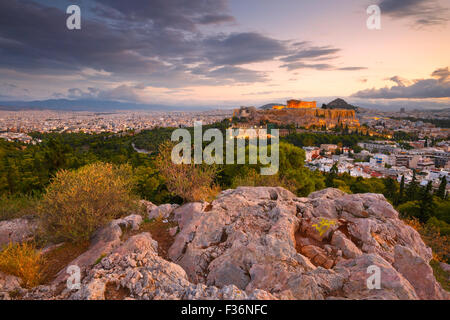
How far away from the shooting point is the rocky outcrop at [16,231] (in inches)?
296

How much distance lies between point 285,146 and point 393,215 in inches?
652

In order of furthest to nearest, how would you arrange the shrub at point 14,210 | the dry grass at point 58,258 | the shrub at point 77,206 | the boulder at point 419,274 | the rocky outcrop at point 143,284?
the shrub at point 14,210 < the shrub at point 77,206 < the dry grass at point 58,258 < the boulder at point 419,274 < the rocky outcrop at point 143,284

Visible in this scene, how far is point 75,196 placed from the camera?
22.9ft

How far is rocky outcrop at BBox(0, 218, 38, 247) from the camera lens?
7.52 metres

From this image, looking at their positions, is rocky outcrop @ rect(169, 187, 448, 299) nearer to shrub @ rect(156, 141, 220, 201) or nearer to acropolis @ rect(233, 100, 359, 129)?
shrub @ rect(156, 141, 220, 201)

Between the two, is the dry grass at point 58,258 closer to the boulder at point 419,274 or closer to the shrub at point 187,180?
the shrub at point 187,180

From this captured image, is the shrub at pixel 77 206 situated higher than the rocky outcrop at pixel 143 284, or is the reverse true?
the shrub at pixel 77 206

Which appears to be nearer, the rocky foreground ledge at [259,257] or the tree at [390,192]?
the rocky foreground ledge at [259,257]

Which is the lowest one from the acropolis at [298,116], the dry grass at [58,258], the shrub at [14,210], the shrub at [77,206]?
the dry grass at [58,258]

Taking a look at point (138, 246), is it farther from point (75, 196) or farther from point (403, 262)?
point (403, 262)

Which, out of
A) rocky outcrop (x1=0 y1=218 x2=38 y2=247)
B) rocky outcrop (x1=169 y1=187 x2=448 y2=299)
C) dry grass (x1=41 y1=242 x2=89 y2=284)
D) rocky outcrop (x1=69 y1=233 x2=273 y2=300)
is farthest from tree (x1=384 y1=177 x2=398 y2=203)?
rocky outcrop (x1=0 y1=218 x2=38 y2=247)

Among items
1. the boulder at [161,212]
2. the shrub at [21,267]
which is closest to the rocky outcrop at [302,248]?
the boulder at [161,212]

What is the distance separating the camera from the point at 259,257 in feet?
16.1

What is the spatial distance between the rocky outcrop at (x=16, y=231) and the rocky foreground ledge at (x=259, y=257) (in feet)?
9.00
